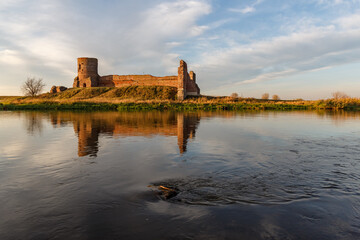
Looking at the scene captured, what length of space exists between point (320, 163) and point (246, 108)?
34.5 metres

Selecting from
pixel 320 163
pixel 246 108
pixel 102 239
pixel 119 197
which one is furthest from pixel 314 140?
pixel 246 108

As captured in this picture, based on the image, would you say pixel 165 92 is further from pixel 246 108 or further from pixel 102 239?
pixel 102 239

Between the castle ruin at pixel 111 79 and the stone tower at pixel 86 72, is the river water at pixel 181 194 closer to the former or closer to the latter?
the castle ruin at pixel 111 79

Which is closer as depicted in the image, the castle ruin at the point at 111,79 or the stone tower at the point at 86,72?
the castle ruin at the point at 111,79

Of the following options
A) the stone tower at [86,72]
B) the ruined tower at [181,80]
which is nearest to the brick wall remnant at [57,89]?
the stone tower at [86,72]

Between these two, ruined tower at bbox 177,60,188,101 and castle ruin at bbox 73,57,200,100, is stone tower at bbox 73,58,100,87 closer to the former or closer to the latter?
castle ruin at bbox 73,57,200,100

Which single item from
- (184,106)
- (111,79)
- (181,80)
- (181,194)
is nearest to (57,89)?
(111,79)

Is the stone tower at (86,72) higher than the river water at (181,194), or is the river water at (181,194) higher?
the stone tower at (86,72)

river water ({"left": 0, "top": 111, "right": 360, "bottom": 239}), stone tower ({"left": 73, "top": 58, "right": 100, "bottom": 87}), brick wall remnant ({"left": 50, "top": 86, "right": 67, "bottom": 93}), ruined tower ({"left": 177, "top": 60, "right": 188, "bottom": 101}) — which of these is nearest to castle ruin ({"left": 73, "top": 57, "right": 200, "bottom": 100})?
stone tower ({"left": 73, "top": 58, "right": 100, "bottom": 87})

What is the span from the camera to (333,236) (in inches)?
117

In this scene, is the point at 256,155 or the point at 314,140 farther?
the point at 314,140

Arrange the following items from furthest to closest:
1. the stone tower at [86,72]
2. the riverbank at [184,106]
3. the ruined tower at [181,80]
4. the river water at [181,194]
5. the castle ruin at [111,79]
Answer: the stone tower at [86,72] → the castle ruin at [111,79] → the ruined tower at [181,80] → the riverbank at [184,106] → the river water at [181,194]

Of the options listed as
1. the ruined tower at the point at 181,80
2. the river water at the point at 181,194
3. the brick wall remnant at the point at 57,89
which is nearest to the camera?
the river water at the point at 181,194

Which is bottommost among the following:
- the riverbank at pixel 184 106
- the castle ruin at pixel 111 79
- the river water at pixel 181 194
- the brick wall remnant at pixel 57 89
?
the river water at pixel 181 194
